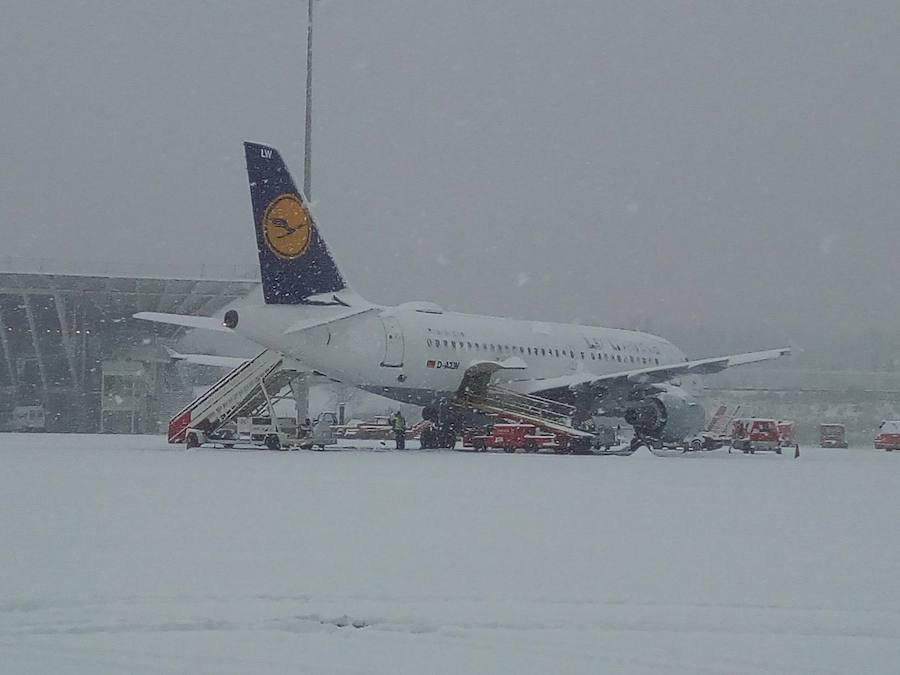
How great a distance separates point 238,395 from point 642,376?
28.7 feet

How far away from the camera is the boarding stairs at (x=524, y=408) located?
2386cm

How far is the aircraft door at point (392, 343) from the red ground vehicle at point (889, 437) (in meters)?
18.6

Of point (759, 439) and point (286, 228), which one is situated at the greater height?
point (286, 228)

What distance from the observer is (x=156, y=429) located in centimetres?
4400

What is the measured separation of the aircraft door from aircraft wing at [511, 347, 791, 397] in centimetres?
456

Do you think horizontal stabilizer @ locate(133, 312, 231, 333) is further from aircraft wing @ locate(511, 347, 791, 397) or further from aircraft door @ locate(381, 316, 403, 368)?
aircraft wing @ locate(511, 347, 791, 397)

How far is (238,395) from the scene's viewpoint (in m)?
23.6

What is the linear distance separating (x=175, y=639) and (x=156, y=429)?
40.2 meters

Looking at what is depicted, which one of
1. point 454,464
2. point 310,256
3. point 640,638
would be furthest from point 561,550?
point 310,256

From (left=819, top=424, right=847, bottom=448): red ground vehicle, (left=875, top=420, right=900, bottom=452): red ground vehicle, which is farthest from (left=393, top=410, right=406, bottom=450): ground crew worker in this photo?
(left=819, top=424, right=847, bottom=448): red ground vehicle

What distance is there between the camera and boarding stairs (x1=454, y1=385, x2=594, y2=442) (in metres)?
23.9

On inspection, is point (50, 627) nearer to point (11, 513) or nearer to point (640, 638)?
point (640, 638)

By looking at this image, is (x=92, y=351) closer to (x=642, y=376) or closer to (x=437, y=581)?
(x=642, y=376)

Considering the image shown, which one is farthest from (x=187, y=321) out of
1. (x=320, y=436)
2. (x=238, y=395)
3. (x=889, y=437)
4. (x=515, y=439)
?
(x=889, y=437)
